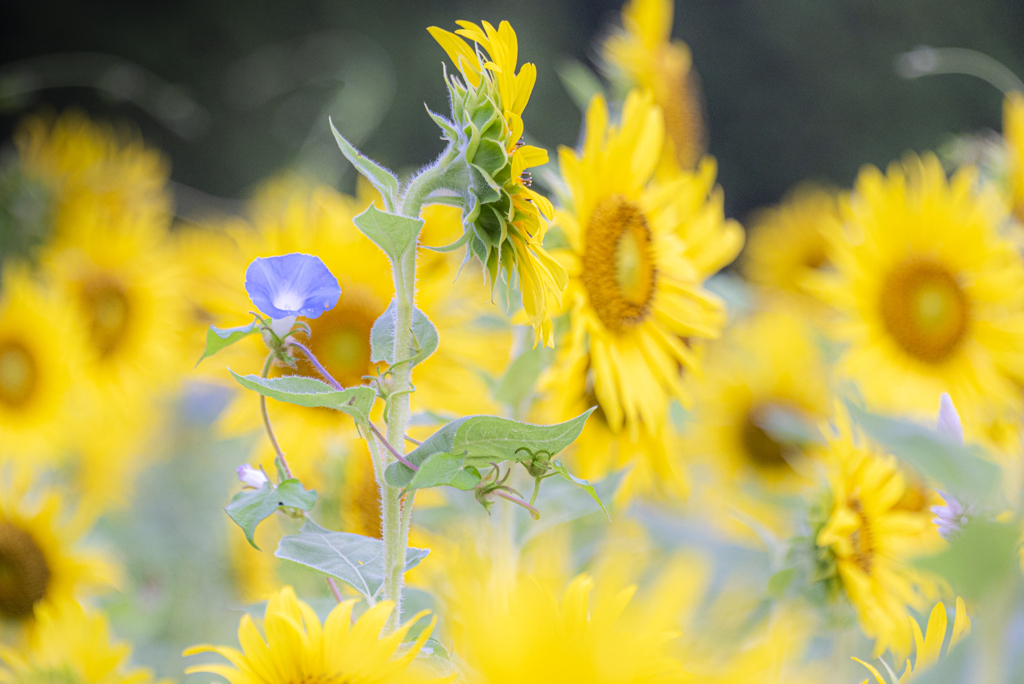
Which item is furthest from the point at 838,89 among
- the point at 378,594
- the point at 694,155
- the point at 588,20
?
the point at 378,594

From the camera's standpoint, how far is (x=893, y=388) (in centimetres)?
58

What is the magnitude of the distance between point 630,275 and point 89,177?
0.61m

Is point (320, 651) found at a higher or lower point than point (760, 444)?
higher

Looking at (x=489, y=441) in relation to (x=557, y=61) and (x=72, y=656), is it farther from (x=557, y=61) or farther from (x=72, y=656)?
(x=557, y=61)

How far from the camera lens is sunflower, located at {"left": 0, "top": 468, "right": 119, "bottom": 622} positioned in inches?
18.5

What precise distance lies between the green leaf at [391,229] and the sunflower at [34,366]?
1.89 ft

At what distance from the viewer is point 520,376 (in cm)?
33

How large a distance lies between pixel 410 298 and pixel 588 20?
159 cm

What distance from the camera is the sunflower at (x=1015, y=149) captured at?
0.55m

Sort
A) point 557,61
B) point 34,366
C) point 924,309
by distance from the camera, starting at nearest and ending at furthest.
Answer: point 924,309
point 34,366
point 557,61

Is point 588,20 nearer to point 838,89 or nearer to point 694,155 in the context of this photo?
point 838,89

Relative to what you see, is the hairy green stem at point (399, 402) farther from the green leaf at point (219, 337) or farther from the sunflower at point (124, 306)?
the sunflower at point (124, 306)

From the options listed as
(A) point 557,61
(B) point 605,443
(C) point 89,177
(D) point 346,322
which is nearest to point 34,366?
(C) point 89,177

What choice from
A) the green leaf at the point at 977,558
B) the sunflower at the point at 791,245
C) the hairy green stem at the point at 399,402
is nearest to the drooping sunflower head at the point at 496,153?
the hairy green stem at the point at 399,402
